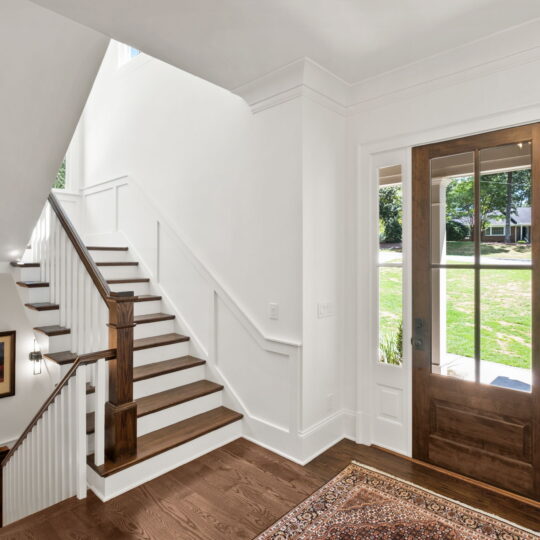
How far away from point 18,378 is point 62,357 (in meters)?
2.71

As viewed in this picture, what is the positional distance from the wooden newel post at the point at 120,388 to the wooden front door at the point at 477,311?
1866mm

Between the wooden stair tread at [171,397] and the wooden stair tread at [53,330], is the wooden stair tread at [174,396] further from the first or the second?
the wooden stair tread at [53,330]

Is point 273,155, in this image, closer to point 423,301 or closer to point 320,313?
point 320,313

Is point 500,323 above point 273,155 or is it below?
below

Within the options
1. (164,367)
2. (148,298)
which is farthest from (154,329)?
(164,367)

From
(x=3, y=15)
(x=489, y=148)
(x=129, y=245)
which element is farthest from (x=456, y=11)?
(x=129, y=245)

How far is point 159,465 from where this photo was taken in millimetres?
2465

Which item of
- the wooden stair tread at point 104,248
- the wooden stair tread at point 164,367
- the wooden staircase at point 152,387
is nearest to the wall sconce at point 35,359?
the wooden staircase at point 152,387

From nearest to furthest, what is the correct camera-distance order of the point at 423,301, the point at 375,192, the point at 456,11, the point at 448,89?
the point at 456,11 → the point at 448,89 → the point at 423,301 → the point at 375,192

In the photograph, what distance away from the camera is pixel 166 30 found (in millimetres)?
2125

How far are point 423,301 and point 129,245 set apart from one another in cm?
316

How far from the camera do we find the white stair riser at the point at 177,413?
8.77ft

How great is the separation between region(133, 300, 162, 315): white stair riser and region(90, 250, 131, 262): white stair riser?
779mm

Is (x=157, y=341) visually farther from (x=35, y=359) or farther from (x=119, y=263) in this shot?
(x=35, y=359)
